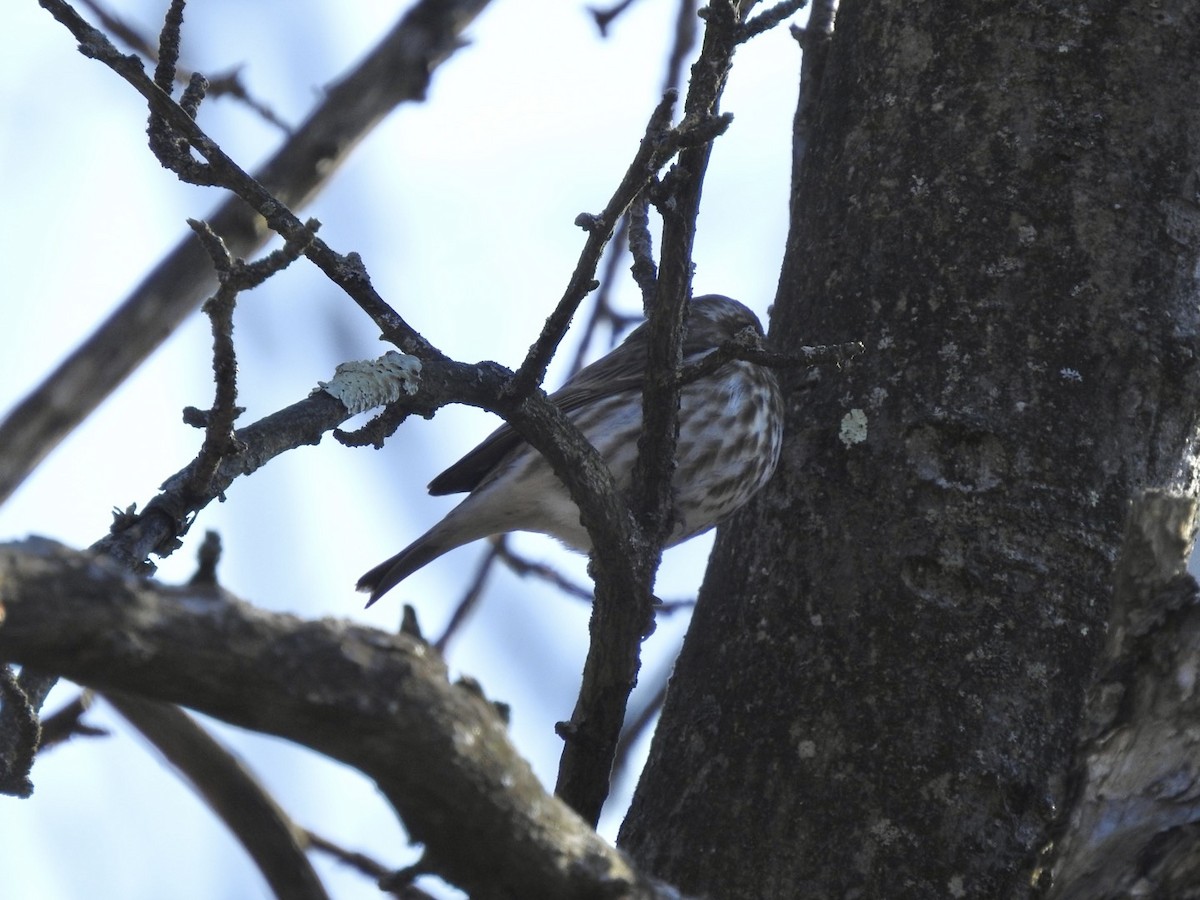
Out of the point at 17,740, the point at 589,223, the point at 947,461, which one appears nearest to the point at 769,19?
the point at 589,223

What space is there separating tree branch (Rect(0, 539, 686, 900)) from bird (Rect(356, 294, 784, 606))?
2.65 metres

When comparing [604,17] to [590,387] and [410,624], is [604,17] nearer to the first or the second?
[590,387]

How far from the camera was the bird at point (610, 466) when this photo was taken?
4582 mm

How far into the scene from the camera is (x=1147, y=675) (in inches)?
91.6

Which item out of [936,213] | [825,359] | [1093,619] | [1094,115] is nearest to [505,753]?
[825,359]

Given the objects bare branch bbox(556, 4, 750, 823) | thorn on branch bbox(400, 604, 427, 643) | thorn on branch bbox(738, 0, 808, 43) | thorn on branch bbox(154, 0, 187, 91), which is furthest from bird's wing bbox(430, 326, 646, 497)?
thorn on branch bbox(400, 604, 427, 643)

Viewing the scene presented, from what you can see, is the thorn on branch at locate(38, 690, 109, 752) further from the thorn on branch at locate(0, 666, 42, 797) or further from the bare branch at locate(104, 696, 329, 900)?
the thorn on branch at locate(0, 666, 42, 797)

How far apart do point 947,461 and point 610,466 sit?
155 centimetres

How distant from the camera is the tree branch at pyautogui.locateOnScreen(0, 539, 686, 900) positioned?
58.5 inches

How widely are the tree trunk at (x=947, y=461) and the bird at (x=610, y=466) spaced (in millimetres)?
767

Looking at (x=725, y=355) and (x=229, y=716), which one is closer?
(x=229, y=716)

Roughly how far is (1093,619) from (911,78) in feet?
4.72

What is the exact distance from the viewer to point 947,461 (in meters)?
3.26

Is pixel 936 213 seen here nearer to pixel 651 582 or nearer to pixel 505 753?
pixel 651 582
